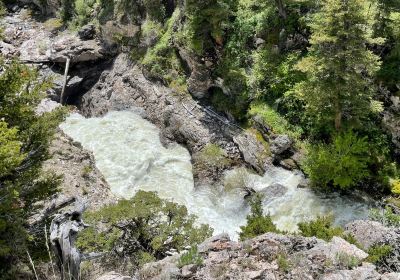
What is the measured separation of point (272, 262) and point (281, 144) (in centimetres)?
1350

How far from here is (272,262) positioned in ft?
34.6

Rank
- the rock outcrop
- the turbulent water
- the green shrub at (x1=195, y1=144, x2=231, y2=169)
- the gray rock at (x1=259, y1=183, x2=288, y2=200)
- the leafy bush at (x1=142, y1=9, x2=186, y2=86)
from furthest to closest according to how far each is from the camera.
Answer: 1. the leafy bush at (x1=142, y1=9, x2=186, y2=86)
2. the green shrub at (x1=195, y1=144, x2=231, y2=169)
3. the gray rock at (x1=259, y1=183, x2=288, y2=200)
4. the turbulent water
5. the rock outcrop

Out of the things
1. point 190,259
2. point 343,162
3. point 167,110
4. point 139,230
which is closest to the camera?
point 190,259

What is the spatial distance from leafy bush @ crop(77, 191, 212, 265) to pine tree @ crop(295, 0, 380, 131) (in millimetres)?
9782

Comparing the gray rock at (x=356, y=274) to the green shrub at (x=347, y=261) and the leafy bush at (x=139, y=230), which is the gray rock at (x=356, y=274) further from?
→ the leafy bush at (x=139, y=230)

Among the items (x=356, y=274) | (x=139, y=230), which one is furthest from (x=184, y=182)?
(x=356, y=274)

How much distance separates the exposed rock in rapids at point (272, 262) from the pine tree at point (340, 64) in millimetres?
10944

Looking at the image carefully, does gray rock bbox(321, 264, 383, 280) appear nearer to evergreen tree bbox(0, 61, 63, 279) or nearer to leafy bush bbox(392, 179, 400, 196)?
evergreen tree bbox(0, 61, 63, 279)

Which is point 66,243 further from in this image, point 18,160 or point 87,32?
point 87,32

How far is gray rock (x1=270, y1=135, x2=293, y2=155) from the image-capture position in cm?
2348

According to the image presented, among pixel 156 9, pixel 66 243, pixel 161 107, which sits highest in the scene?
pixel 156 9

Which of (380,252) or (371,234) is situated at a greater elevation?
(380,252)

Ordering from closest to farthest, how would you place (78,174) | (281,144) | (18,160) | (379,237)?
(18,160)
(379,237)
(78,174)
(281,144)

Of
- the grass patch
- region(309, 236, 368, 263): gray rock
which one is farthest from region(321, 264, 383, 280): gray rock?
the grass patch
